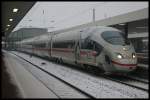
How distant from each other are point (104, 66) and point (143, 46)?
17300mm

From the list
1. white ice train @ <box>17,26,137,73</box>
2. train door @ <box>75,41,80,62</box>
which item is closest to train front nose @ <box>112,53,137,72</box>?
white ice train @ <box>17,26,137,73</box>

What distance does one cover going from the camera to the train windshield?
56.9 feet

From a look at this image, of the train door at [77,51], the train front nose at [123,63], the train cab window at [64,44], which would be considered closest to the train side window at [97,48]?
the train front nose at [123,63]

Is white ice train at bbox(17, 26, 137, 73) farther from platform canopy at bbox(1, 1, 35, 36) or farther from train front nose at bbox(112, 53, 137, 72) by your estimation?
platform canopy at bbox(1, 1, 35, 36)

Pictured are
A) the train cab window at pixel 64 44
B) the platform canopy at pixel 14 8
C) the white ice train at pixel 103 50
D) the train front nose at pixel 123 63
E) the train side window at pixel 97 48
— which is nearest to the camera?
the platform canopy at pixel 14 8

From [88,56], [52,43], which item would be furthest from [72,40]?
[52,43]

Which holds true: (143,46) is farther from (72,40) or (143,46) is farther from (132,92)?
(132,92)

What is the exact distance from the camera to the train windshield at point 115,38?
17344 mm

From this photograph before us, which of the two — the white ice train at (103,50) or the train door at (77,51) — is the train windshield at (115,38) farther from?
the train door at (77,51)

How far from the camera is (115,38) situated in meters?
17.6

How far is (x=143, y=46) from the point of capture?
33.4 meters

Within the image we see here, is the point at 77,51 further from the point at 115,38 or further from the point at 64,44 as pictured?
the point at 64,44

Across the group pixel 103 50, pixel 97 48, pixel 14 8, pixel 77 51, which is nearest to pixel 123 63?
pixel 103 50

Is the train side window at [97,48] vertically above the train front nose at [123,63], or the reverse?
the train side window at [97,48]
